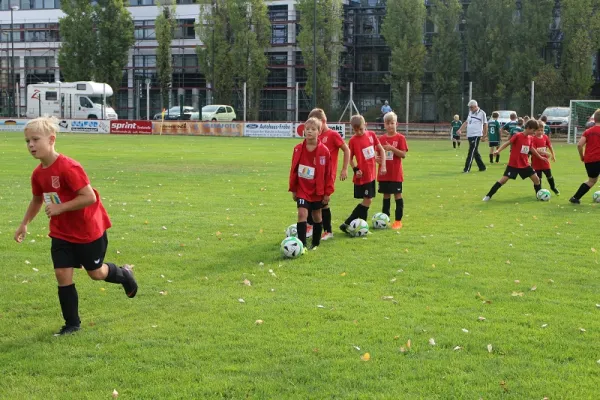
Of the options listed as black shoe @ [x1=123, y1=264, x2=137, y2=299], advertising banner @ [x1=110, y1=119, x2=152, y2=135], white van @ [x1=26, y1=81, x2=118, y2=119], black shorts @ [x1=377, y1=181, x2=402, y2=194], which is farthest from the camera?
white van @ [x1=26, y1=81, x2=118, y2=119]

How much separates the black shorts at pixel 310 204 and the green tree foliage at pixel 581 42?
49.6 meters

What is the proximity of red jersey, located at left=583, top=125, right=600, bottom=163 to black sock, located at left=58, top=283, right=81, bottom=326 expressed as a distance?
10.9 metres

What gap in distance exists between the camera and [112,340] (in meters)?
6.09

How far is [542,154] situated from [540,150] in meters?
0.16

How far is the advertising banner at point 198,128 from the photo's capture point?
47656 mm

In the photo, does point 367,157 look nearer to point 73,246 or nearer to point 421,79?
point 73,246

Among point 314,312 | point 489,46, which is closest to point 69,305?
point 314,312

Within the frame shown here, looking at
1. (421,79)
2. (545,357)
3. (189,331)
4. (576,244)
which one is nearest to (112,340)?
(189,331)

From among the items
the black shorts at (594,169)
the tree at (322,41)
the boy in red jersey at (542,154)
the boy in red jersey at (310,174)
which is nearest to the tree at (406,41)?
the tree at (322,41)

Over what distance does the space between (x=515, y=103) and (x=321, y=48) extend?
15401 millimetres

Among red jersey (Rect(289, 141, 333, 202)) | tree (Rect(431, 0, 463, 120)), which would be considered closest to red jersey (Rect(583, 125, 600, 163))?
red jersey (Rect(289, 141, 333, 202))

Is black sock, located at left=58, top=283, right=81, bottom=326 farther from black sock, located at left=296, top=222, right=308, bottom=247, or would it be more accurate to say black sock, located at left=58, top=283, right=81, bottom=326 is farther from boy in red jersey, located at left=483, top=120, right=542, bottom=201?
boy in red jersey, located at left=483, top=120, right=542, bottom=201

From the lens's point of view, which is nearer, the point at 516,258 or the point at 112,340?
the point at 112,340

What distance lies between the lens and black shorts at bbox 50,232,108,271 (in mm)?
6273
